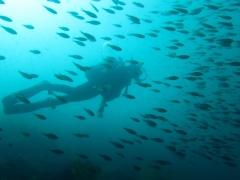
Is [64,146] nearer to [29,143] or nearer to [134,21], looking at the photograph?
[29,143]

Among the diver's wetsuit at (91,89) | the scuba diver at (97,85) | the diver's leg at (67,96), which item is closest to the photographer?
the scuba diver at (97,85)

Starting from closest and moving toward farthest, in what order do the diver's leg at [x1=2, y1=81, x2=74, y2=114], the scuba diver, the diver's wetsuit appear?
the scuba diver → the diver's wetsuit → the diver's leg at [x1=2, y1=81, x2=74, y2=114]

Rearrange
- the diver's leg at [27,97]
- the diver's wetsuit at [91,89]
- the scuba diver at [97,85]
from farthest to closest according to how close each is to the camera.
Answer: the diver's leg at [27,97] < the diver's wetsuit at [91,89] < the scuba diver at [97,85]

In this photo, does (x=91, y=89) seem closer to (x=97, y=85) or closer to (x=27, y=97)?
(x=97, y=85)

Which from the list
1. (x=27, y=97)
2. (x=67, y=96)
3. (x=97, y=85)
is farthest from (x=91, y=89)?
(x=27, y=97)

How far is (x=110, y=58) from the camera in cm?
906

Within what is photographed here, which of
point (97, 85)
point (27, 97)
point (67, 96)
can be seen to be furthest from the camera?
point (67, 96)

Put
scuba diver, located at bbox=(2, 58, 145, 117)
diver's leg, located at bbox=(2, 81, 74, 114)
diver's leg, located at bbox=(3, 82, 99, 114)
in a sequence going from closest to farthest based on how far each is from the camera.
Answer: scuba diver, located at bbox=(2, 58, 145, 117) < diver's leg, located at bbox=(2, 81, 74, 114) < diver's leg, located at bbox=(3, 82, 99, 114)

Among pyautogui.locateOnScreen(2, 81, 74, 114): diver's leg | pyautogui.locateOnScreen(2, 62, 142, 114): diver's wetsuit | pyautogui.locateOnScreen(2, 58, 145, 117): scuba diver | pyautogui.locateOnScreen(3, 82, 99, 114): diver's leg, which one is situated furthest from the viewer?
pyautogui.locateOnScreen(3, 82, 99, 114): diver's leg

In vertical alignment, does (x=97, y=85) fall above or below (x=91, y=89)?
above

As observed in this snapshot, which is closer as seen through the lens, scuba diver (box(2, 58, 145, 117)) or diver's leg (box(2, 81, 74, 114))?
scuba diver (box(2, 58, 145, 117))

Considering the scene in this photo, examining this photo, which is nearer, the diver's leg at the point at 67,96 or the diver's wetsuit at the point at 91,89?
the diver's wetsuit at the point at 91,89

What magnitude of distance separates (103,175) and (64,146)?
4679 mm

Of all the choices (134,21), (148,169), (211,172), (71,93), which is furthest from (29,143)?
(211,172)
